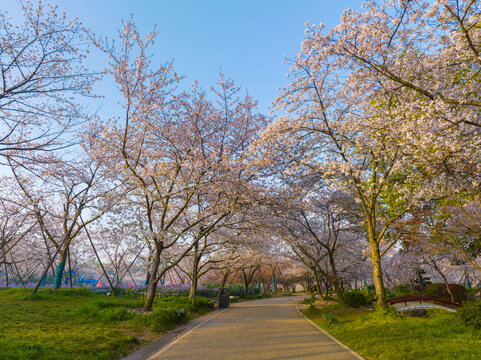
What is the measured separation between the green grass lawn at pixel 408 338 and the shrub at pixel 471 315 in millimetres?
201

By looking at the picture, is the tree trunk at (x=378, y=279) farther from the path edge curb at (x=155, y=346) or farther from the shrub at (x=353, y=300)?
the path edge curb at (x=155, y=346)

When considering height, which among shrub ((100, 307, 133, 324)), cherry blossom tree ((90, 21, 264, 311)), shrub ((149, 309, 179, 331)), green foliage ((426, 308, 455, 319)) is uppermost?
cherry blossom tree ((90, 21, 264, 311))

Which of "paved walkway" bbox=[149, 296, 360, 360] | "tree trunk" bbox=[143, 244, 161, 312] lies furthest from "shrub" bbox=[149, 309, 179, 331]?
"tree trunk" bbox=[143, 244, 161, 312]

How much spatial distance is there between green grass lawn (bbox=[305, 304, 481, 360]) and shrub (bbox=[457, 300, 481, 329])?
0.20m

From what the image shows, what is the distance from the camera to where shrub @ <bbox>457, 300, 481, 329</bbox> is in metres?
8.19

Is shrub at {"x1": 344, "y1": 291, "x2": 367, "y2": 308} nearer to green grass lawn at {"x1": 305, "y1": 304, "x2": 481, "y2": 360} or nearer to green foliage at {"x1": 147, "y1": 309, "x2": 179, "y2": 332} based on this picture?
green grass lawn at {"x1": 305, "y1": 304, "x2": 481, "y2": 360}

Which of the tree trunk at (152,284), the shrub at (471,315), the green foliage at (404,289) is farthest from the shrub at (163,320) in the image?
the green foliage at (404,289)

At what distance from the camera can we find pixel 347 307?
17.0 meters

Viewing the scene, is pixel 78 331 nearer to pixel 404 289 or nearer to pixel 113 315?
pixel 113 315

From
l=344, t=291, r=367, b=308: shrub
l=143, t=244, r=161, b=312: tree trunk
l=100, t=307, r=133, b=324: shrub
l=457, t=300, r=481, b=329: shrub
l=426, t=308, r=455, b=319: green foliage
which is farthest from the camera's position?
l=344, t=291, r=367, b=308: shrub

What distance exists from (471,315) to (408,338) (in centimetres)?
246

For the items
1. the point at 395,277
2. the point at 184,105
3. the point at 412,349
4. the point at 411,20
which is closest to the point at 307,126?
the point at 411,20

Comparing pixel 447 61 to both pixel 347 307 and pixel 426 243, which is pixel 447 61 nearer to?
pixel 426 243

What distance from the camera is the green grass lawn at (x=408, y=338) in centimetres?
616
